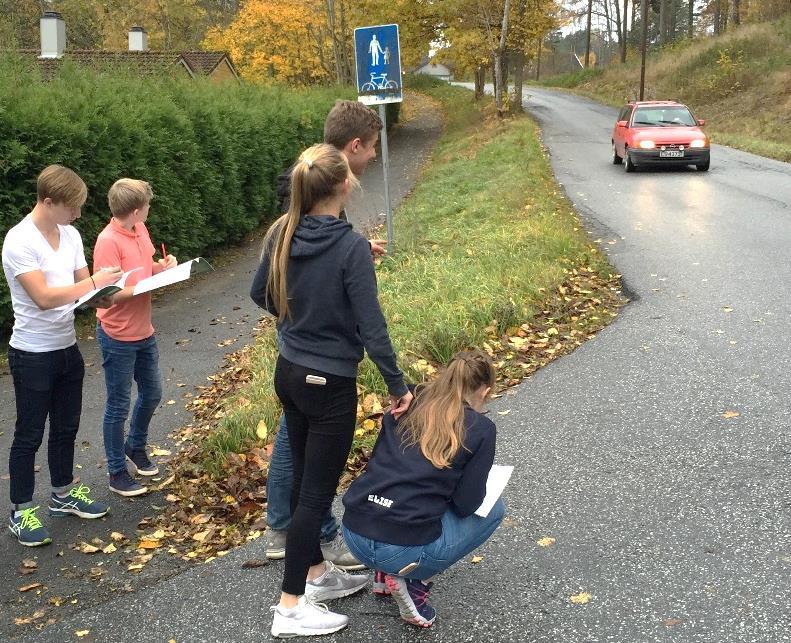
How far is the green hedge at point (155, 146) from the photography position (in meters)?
8.58

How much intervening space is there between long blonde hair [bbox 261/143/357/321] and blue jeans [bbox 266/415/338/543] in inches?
26.8

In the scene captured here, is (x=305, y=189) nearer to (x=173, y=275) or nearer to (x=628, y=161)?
(x=173, y=275)

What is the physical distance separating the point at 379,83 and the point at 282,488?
23.9 ft

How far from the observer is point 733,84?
127ft

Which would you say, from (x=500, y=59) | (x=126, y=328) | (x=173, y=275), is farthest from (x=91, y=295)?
(x=500, y=59)

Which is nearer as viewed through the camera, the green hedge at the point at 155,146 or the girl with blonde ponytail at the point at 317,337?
the girl with blonde ponytail at the point at 317,337

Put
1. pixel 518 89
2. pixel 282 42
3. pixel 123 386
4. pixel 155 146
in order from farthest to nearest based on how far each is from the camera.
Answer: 1. pixel 518 89
2. pixel 282 42
3. pixel 155 146
4. pixel 123 386

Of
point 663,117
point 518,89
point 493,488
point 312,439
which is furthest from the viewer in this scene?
point 518,89

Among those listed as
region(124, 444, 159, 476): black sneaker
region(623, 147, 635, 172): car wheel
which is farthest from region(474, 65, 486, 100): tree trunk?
region(124, 444, 159, 476): black sneaker

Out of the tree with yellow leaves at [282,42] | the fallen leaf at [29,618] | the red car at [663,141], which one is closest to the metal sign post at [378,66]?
the fallen leaf at [29,618]

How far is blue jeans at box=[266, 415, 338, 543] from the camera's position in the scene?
143 inches

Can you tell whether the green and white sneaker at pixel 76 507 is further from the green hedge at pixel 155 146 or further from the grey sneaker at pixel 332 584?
the green hedge at pixel 155 146

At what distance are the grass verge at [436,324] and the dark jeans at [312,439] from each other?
1.16 m

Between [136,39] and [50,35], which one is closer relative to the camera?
[50,35]
